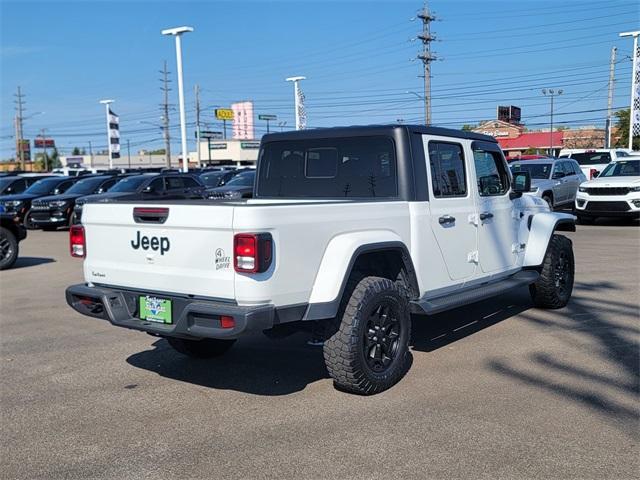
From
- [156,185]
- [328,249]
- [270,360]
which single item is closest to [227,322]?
[328,249]

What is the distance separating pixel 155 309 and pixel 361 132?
2.34m

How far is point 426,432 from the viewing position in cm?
417

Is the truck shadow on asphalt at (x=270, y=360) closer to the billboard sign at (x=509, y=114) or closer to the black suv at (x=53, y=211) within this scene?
the black suv at (x=53, y=211)

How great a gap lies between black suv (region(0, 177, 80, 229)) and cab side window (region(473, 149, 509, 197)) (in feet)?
54.0

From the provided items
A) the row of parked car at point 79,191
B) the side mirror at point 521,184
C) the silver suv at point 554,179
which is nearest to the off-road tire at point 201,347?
the side mirror at point 521,184

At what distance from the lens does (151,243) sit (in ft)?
15.2

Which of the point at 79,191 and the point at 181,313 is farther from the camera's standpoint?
the point at 79,191

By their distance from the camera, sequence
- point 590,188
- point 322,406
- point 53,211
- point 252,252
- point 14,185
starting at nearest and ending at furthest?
point 252,252
point 322,406
point 590,188
point 53,211
point 14,185

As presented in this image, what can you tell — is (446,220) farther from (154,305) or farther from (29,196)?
(29,196)

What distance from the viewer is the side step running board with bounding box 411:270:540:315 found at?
17.2 feet

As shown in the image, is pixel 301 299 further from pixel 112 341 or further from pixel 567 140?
pixel 567 140

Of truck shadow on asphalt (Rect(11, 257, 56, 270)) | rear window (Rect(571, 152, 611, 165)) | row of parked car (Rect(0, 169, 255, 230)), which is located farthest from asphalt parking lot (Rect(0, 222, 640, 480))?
rear window (Rect(571, 152, 611, 165))

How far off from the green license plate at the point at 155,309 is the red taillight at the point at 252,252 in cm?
72

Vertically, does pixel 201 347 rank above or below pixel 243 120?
below
